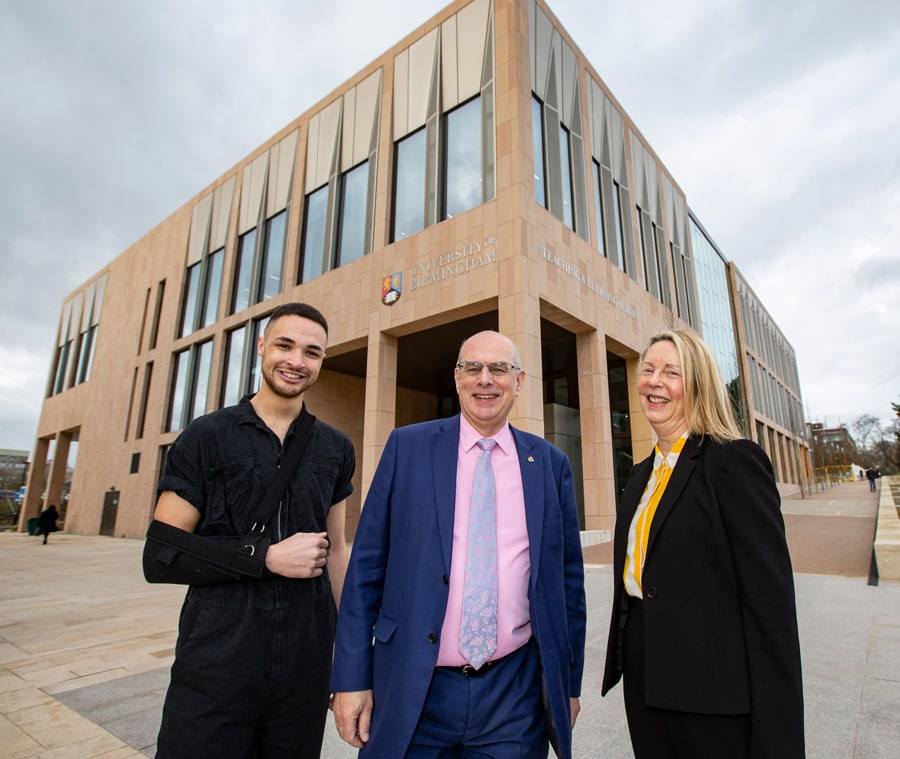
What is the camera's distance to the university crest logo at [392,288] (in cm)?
1616

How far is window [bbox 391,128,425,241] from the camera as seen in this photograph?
16.9 metres

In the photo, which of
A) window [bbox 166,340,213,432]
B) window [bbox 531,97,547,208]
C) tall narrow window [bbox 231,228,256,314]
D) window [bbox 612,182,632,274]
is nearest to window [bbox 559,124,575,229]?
window [bbox 531,97,547,208]

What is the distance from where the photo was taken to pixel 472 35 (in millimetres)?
16078

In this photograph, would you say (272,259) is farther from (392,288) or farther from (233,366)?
(392,288)

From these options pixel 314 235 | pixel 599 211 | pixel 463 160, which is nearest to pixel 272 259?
pixel 314 235

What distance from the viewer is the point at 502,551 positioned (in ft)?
6.52

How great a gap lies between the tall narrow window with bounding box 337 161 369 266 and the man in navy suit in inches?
667

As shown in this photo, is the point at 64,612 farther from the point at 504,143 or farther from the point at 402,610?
the point at 504,143

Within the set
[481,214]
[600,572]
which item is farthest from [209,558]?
[481,214]

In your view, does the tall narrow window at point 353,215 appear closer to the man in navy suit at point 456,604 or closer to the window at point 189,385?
the window at point 189,385

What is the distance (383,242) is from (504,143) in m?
5.06

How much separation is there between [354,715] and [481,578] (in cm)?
66

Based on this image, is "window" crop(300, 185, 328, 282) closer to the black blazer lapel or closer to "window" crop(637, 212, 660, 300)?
"window" crop(637, 212, 660, 300)

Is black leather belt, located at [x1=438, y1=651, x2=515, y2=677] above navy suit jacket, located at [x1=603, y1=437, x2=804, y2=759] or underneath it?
underneath
